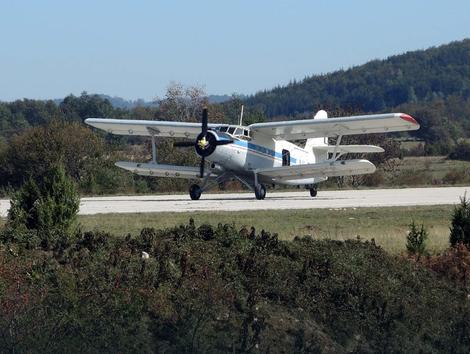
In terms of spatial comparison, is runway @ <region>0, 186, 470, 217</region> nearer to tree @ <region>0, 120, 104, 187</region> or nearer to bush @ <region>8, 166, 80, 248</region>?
bush @ <region>8, 166, 80, 248</region>

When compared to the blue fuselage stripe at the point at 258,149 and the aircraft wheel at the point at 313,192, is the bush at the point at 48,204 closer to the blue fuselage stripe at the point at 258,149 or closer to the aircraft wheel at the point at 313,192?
the blue fuselage stripe at the point at 258,149

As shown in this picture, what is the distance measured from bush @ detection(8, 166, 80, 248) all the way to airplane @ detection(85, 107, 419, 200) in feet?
59.1

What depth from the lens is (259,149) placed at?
36.8 m

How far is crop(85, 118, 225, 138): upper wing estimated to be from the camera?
123 feet

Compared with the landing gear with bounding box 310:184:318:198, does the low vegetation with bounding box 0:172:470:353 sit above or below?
above

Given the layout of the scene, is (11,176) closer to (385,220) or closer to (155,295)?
(385,220)

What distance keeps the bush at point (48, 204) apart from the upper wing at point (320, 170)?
19.0 metres

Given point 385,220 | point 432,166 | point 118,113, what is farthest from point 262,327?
point 118,113

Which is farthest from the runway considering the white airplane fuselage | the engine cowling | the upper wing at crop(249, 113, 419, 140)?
the upper wing at crop(249, 113, 419, 140)

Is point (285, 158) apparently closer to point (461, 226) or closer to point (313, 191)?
point (313, 191)

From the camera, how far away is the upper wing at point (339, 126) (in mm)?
33031

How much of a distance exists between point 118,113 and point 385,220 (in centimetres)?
9254

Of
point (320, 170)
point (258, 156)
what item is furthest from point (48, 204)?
point (258, 156)

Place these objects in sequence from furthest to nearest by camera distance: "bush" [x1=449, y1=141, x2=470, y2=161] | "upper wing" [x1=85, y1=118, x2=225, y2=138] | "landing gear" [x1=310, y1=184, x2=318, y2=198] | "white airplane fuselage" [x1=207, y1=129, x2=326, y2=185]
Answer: "bush" [x1=449, y1=141, x2=470, y2=161] → "landing gear" [x1=310, y1=184, x2=318, y2=198] → "upper wing" [x1=85, y1=118, x2=225, y2=138] → "white airplane fuselage" [x1=207, y1=129, x2=326, y2=185]
